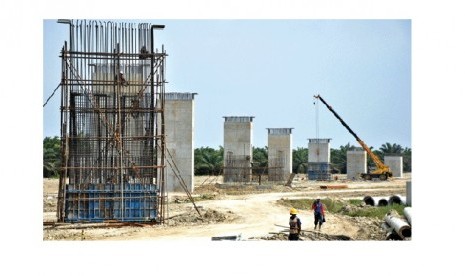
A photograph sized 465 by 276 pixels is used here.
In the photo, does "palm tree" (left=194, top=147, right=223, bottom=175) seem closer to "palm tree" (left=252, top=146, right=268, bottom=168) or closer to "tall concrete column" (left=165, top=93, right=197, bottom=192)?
"palm tree" (left=252, top=146, right=268, bottom=168)

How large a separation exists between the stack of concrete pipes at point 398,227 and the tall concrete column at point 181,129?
39.4 ft

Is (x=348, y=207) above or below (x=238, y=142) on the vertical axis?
below

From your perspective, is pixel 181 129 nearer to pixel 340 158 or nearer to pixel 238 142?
pixel 238 142

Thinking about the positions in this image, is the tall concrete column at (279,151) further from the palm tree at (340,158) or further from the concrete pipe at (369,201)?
the palm tree at (340,158)

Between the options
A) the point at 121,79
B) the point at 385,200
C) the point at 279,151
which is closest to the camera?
the point at 121,79

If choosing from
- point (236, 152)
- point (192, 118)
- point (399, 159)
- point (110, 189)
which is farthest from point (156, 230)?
point (399, 159)

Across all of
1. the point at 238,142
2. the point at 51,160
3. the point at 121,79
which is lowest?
the point at 51,160

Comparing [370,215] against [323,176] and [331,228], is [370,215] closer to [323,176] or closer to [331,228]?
[331,228]

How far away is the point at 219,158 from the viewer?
5819 cm

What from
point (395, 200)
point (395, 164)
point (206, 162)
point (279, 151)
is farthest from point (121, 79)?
point (395, 164)

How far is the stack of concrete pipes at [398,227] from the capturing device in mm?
16844

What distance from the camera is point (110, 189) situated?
18.8 m

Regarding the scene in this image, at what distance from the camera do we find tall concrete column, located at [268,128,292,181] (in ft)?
141

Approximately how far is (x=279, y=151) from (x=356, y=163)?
1094 cm
